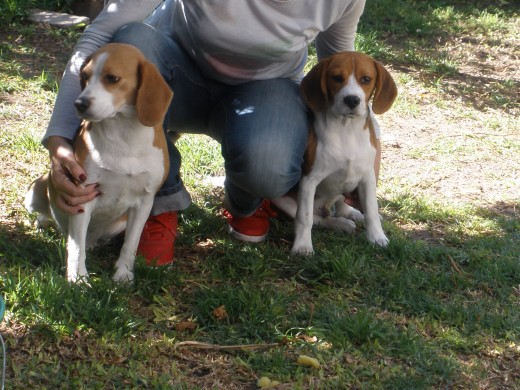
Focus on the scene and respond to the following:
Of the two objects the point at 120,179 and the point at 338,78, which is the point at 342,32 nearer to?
the point at 338,78

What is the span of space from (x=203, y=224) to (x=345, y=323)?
1.20m

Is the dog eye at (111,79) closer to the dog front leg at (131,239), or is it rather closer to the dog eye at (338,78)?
the dog front leg at (131,239)

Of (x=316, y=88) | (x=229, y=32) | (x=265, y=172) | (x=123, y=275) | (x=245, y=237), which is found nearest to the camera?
(x=123, y=275)

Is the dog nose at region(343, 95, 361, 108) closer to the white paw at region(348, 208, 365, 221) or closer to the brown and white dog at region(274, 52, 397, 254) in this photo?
the brown and white dog at region(274, 52, 397, 254)

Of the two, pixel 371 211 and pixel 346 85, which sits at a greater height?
pixel 346 85

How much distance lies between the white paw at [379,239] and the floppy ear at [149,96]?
4.56ft

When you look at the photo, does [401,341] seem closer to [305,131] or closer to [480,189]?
[305,131]

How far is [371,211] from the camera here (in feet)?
13.2

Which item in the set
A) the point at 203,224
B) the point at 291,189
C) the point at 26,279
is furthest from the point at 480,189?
the point at 26,279

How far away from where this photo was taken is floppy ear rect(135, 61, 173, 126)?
3096 mm

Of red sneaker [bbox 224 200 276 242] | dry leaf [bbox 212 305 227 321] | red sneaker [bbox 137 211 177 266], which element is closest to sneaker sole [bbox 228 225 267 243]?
red sneaker [bbox 224 200 276 242]

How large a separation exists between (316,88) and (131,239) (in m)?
1.13

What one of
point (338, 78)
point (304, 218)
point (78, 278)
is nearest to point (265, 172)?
point (304, 218)

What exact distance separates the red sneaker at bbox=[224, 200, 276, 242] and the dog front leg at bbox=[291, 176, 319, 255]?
0.65ft
